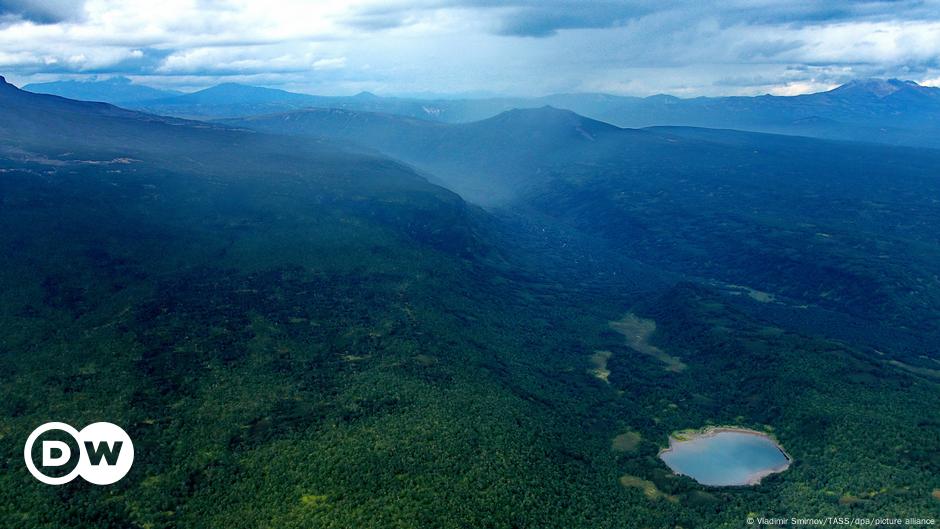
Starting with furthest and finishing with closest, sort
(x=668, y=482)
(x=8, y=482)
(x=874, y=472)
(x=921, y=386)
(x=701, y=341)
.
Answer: (x=701, y=341)
(x=921, y=386)
(x=668, y=482)
(x=874, y=472)
(x=8, y=482)

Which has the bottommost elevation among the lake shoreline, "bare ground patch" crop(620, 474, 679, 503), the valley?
the lake shoreline

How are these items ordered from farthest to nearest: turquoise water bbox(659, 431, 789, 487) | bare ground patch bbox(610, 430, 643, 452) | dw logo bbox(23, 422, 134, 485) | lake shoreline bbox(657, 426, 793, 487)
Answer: bare ground patch bbox(610, 430, 643, 452), lake shoreline bbox(657, 426, 793, 487), turquoise water bbox(659, 431, 789, 487), dw logo bbox(23, 422, 134, 485)

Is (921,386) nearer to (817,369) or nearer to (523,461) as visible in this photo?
(817,369)

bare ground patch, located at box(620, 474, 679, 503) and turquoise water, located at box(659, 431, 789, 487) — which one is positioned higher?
bare ground patch, located at box(620, 474, 679, 503)

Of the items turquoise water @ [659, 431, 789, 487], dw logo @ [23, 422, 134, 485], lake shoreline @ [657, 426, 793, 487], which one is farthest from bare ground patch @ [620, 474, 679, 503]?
dw logo @ [23, 422, 134, 485]

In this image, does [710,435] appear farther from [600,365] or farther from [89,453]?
[89,453]

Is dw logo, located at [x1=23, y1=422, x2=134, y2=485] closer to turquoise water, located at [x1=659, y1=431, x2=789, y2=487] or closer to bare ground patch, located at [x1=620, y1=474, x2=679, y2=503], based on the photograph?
bare ground patch, located at [x1=620, y1=474, x2=679, y2=503]

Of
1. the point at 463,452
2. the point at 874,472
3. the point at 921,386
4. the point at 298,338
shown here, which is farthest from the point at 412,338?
the point at 921,386
